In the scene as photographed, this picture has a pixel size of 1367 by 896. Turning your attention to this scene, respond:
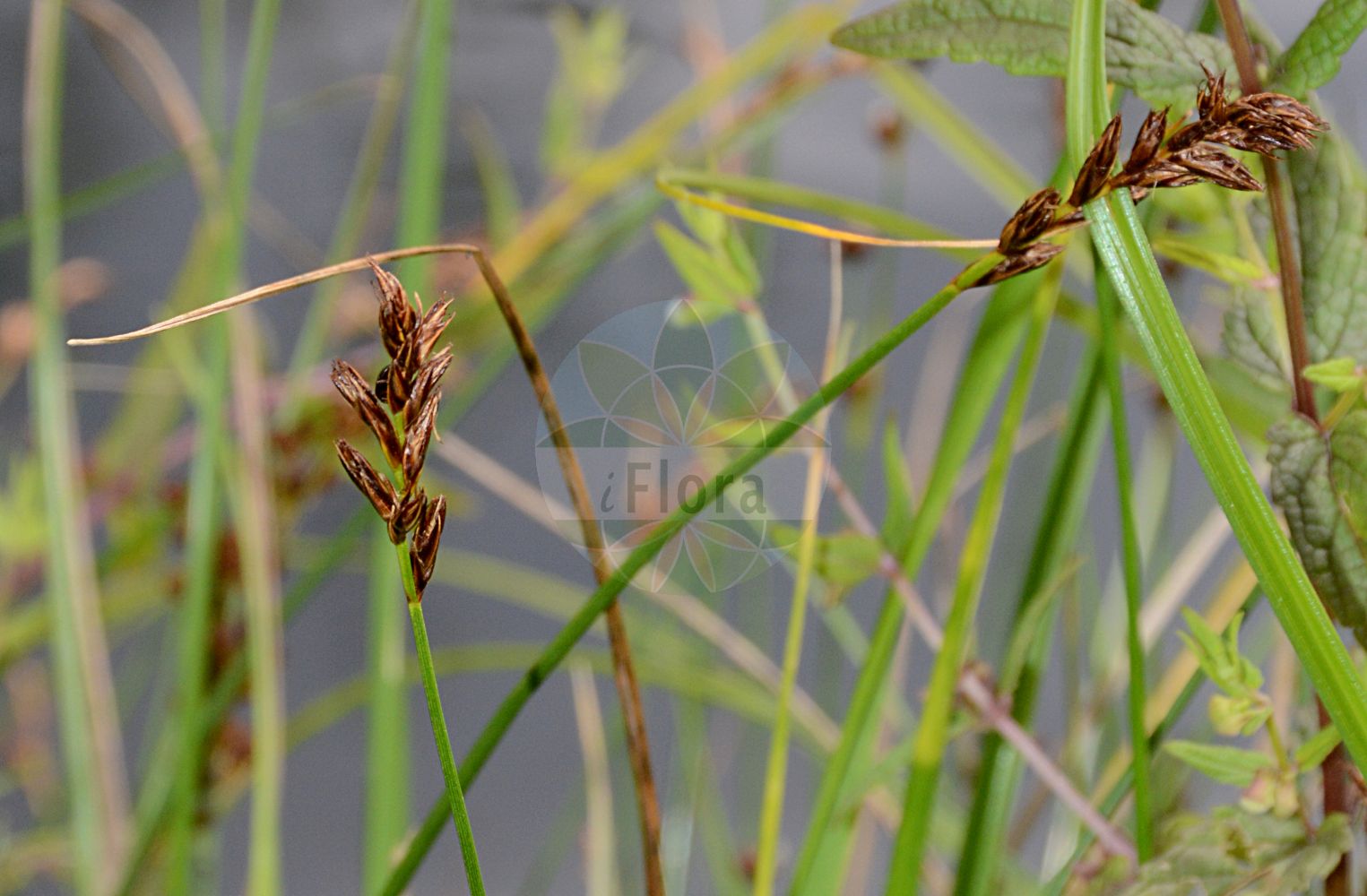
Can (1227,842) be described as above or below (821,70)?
below

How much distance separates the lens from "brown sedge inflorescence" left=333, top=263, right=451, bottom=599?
0.08 metres

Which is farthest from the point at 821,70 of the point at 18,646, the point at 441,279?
the point at 18,646

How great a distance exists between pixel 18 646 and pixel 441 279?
24cm

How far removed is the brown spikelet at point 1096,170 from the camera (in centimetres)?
8

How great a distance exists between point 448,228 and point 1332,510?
67 cm

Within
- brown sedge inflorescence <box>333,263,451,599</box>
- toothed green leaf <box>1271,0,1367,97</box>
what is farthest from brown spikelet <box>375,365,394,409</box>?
toothed green leaf <box>1271,0,1367,97</box>

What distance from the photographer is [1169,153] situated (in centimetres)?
8

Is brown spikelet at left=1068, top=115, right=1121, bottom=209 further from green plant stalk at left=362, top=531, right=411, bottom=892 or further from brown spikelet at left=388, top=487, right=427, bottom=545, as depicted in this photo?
green plant stalk at left=362, top=531, right=411, bottom=892

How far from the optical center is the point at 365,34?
2.89ft

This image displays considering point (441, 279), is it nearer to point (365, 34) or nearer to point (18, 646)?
point (18, 646)

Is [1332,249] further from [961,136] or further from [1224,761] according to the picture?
[961,136]

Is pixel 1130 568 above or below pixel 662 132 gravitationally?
below

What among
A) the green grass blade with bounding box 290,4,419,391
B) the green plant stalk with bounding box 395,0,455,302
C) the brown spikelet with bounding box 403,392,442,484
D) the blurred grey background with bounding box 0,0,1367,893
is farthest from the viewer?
the blurred grey background with bounding box 0,0,1367,893

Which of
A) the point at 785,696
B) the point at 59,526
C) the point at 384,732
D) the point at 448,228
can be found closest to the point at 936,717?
the point at 785,696
